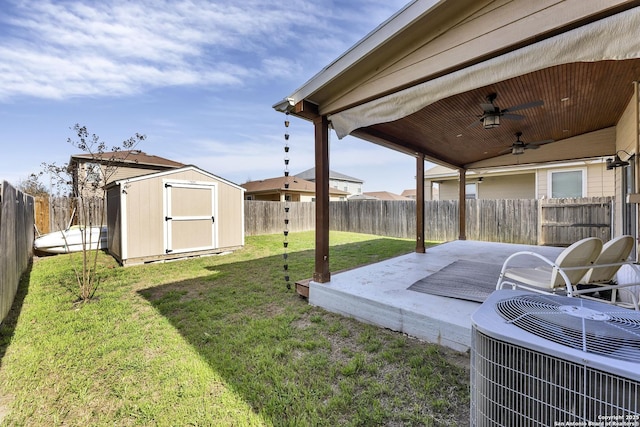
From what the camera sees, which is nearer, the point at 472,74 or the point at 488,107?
the point at 472,74

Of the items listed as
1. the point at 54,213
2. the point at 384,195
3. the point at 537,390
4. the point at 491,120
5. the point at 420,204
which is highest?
the point at 384,195

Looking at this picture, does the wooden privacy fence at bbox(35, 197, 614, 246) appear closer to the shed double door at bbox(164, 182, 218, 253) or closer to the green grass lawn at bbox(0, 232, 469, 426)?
the shed double door at bbox(164, 182, 218, 253)

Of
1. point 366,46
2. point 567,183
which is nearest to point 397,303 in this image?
point 366,46

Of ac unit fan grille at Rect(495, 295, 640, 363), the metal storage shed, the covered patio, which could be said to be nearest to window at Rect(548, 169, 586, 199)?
the covered patio

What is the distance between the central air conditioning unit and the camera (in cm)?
76

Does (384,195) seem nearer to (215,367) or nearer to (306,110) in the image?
(306,110)

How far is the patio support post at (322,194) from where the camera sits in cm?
360

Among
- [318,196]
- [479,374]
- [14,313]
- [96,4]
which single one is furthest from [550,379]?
[96,4]

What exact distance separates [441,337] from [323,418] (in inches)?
52.4

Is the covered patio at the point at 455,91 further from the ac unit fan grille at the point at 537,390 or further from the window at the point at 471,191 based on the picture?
the window at the point at 471,191

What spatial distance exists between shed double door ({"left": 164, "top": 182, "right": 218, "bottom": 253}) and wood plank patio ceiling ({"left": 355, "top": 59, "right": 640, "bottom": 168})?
4960 millimetres

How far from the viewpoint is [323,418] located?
1.73 meters

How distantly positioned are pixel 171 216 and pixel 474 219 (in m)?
9.61

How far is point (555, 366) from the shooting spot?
2.77 feet
